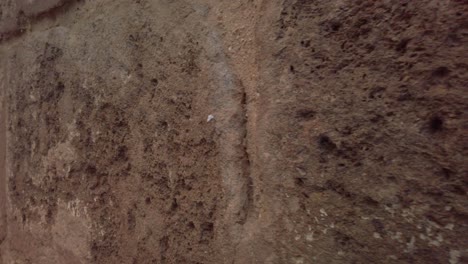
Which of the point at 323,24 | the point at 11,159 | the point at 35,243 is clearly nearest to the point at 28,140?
the point at 11,159

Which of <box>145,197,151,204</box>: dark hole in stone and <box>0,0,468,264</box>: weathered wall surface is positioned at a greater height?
<box>0,0,468,264</box>: weathered wall surface

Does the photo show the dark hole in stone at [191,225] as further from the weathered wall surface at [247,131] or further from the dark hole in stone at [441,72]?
the dark hole in stone at [441,72]

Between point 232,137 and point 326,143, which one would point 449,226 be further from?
point 232,137

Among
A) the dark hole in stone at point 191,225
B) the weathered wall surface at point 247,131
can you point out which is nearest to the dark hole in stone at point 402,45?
the weathered wall surface at point 247,131

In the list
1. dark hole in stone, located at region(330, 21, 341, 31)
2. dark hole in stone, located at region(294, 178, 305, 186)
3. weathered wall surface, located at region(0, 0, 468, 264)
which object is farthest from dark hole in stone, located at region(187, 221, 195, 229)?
dark hole in stone, located at region(330, 21, 341, 31)

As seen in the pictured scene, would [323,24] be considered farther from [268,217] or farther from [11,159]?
[11,159]

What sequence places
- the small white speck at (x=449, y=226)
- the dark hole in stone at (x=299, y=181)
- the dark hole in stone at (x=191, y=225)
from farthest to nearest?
the dark hole in stone at (x=191, y=225), the dark hole in stone at (x=299, y=181), the small white speck at (x=449, y=226)

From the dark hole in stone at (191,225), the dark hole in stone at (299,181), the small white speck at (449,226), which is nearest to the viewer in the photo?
the small white speck at (449,226)

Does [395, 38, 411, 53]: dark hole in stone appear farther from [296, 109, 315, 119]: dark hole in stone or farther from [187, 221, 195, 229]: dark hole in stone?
[187, 221, 195, 229]: dark hole in stone

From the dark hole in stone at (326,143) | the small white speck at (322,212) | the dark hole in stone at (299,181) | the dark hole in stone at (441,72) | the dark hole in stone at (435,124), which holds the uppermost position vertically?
the dark hole in stone at (441,72)
